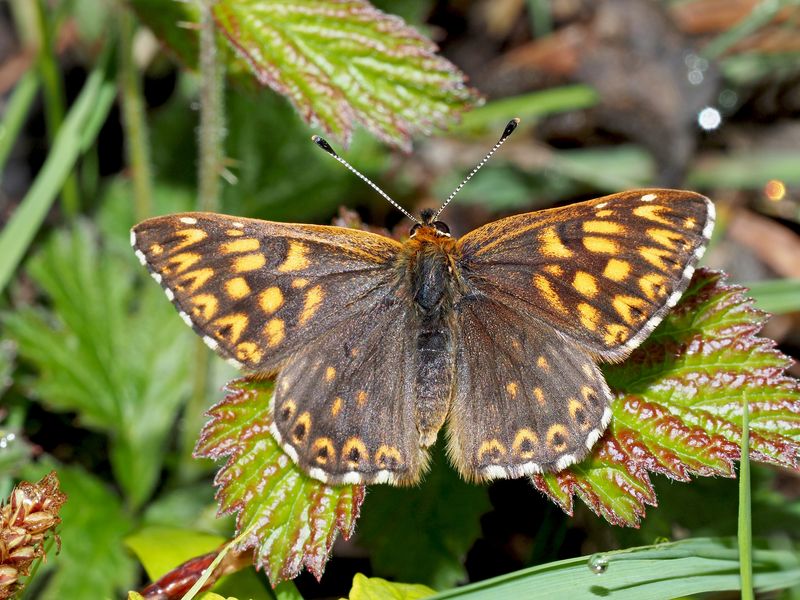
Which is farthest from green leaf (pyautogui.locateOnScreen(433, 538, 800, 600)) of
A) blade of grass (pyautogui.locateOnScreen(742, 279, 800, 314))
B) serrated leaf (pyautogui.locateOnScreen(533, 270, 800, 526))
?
blade of grass (pyautogui.locateOnScreen(742, 279, 800, 314))

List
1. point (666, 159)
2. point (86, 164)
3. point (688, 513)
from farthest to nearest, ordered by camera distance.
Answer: point (666, 159)
point (86, 164)
point (688, 513)

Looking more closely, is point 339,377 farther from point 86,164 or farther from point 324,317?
point 86,164

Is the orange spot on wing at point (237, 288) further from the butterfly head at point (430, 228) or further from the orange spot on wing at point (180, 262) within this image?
the butterfly head at point (430, 228)

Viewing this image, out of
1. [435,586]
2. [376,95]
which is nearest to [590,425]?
[435,586]

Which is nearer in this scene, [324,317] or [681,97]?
[324,317]

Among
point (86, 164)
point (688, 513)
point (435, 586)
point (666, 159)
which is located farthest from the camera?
point (666, 159)

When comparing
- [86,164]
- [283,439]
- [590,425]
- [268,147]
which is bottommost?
[86,164]

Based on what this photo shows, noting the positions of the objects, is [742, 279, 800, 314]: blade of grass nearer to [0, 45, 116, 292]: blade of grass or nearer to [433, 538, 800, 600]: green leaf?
[433, 538, 800, 600]: green leaf
